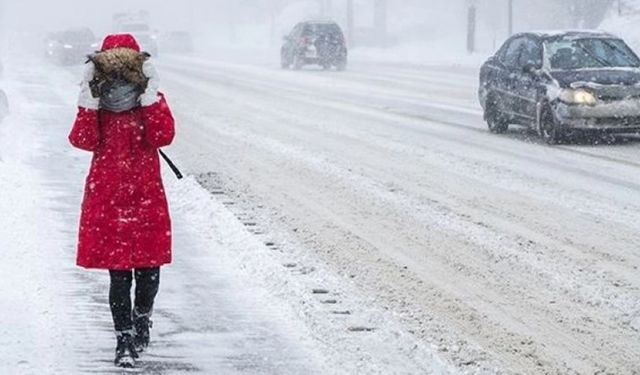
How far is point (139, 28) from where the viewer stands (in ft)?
199

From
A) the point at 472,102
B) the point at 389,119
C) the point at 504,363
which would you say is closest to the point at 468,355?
the point at 504,363

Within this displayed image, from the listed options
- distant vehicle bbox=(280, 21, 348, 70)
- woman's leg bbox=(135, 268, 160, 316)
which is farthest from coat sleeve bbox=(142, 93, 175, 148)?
distant vehicle bbox=(280, 21, 348, 70)

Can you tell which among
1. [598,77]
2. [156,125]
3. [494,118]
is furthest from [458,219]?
[494,118]

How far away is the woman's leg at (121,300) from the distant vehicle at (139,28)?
157ft

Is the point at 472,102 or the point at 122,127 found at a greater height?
the point at 122,127

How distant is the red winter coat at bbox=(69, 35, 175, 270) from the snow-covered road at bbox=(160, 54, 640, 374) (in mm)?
1618

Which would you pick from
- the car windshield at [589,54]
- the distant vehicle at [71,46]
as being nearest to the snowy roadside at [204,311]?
the car windshield at [589,54]

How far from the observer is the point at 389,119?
19.9m

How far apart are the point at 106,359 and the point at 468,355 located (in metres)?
1.80

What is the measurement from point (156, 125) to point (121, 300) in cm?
90

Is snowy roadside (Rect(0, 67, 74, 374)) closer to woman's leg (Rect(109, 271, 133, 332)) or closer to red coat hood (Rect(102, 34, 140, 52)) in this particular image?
woman's leg (Rect(109, 271, 133, 332))

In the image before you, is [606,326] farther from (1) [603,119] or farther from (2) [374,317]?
(1) [603,119]

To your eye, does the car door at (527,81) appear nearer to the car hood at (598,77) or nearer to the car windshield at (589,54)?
the car windshield at (589,54)

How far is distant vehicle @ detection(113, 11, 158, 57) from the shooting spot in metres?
56.3
